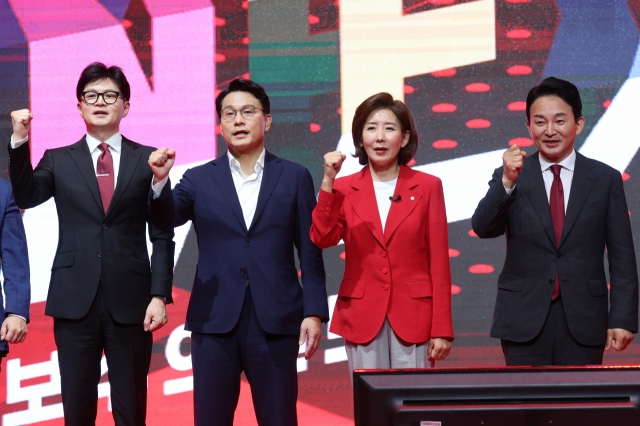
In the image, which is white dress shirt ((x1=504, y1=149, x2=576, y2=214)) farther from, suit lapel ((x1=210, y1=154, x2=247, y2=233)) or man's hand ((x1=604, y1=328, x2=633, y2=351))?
suit lapel ((x1=210, y1=154, x2=247, y2=233))

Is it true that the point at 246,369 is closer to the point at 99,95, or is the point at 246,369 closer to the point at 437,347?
the point at 437,347

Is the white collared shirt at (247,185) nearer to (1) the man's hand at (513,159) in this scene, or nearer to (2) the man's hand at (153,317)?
(2) the man's hand at (153,317)

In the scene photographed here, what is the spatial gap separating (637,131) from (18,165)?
2.78 metres

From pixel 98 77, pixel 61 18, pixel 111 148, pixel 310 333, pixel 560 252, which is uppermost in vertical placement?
pixel 61 18

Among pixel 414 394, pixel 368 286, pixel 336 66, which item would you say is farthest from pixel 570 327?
pixel 336 66

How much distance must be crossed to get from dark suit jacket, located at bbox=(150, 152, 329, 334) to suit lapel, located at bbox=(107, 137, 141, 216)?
19cm

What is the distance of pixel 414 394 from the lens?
45.4 inches

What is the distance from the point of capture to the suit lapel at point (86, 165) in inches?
100

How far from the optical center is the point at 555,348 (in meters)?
2.54

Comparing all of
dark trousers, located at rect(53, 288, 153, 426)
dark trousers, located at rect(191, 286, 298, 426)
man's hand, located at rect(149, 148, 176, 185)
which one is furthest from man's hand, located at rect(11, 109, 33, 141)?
dark trousers, located at rect(191, 286, 298, 426)

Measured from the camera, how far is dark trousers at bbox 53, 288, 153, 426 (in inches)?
97.0

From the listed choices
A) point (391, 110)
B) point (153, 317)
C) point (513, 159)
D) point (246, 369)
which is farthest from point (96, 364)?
point (513, 159)

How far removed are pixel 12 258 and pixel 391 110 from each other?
134cm

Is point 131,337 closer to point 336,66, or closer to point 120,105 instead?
point 120,105
